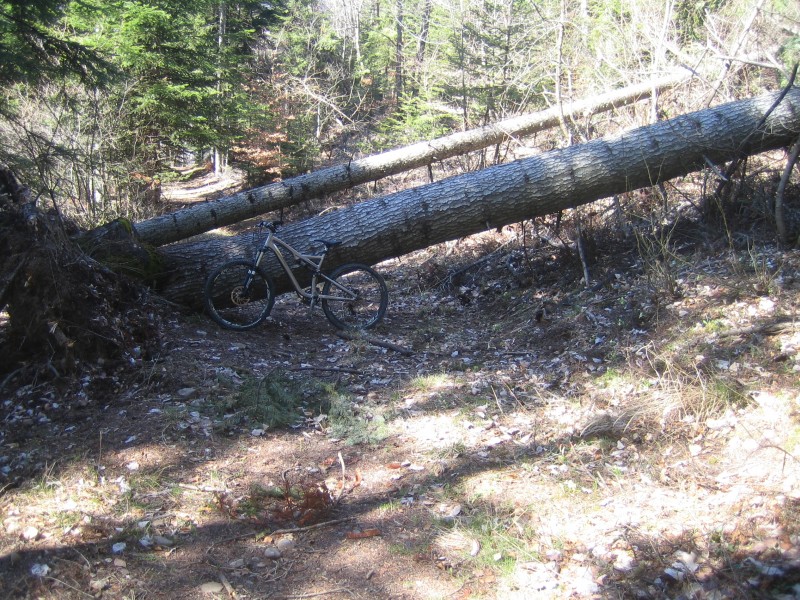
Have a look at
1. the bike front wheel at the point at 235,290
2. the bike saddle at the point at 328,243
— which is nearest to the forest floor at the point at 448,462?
the bike front wheel at the point at 235,290

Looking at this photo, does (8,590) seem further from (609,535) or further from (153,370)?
(609,535)

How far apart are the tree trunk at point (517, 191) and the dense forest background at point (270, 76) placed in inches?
29.0

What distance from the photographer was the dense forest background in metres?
6.00

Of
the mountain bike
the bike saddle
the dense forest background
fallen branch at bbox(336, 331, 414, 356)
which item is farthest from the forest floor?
the dense forest background

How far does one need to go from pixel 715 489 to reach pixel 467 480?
148 cm

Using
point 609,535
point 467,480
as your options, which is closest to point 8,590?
point 467,480

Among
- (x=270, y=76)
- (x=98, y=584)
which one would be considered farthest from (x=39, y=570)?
(x=270, y=76)

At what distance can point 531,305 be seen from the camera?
7227 millimetres

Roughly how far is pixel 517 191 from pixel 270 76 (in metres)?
15.2

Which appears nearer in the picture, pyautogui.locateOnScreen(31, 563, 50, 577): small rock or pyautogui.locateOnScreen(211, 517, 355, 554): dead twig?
pyautogui.locateOnScreen(31, 563, 50, 577): small rock

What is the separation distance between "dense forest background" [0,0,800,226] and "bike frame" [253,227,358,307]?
2.23 meters

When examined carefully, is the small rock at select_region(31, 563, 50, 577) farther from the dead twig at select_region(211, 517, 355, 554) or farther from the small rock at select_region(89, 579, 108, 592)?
the dead twig at select_region(211, 517, 355, 554)

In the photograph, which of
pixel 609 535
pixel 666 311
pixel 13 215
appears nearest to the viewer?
pixel 609 535

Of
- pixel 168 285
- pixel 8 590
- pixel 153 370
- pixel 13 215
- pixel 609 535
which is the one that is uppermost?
pixel 13 215
